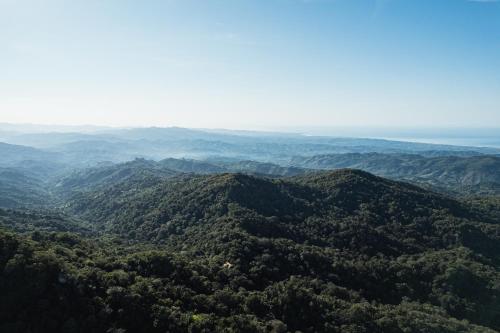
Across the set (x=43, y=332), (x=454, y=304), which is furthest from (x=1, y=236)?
(x=454, y=304)

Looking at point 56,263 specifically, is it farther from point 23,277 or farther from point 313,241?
point 313,241

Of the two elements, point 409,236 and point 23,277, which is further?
point 409,236

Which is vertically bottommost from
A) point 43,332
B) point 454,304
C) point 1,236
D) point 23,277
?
point 454,304

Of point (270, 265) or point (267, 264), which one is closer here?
point (267, 264)

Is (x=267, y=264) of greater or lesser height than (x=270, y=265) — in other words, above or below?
above

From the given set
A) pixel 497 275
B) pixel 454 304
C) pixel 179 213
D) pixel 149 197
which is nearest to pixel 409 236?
pixel 497 275

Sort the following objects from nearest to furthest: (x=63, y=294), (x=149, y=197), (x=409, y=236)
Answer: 1. (x=63, y=294)
2. (x=409, y=236)
3. (x=149, y=197)

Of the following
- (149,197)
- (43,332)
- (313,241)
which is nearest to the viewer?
(43,332)

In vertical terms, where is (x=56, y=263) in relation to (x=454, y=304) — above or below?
above
